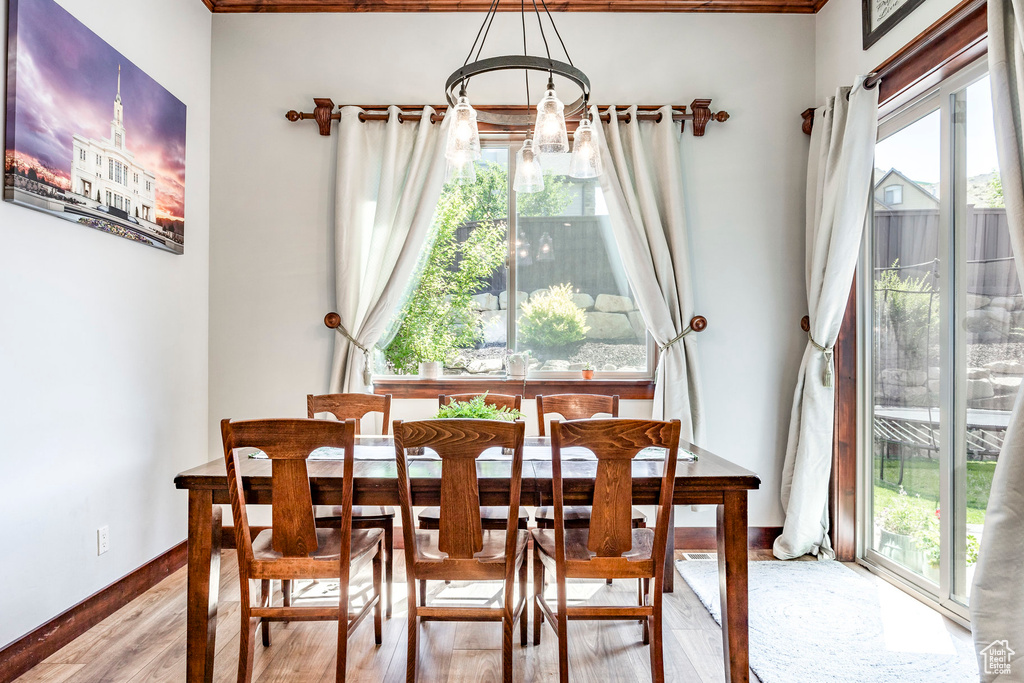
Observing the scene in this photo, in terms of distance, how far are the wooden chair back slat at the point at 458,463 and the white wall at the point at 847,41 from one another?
2.50 metres

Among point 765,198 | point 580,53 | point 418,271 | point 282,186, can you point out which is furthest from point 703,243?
point 282,186

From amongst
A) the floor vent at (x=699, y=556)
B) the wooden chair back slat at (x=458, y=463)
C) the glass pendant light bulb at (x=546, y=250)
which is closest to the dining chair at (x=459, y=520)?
the wooden chair back slat at (x=458, y=463)

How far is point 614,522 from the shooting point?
181cm

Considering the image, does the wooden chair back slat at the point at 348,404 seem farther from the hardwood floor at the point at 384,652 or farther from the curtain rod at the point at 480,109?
the curtain rod at the point at 480,109

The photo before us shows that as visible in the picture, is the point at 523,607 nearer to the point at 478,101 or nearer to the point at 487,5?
the point at 478,101

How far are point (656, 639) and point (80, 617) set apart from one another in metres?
2.19

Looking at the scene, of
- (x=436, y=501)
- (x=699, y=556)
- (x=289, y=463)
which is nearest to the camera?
(x=289, y=463)

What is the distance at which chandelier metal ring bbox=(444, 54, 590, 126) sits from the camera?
1720 millimetres

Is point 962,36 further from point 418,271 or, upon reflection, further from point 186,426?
point 186,426

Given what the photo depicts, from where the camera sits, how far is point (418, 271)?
341 cm

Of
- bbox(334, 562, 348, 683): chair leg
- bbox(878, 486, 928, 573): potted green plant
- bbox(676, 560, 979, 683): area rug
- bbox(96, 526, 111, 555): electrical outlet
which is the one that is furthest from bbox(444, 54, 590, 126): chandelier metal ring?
bbox(878, 486, 928, 573): potted green plant

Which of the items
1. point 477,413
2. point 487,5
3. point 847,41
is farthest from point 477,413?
point 847,41

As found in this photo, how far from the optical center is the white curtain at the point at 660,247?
10.7 ft

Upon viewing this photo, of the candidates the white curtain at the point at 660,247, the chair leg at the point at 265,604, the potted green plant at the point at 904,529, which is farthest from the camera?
the white curtain at the point at 660,247
